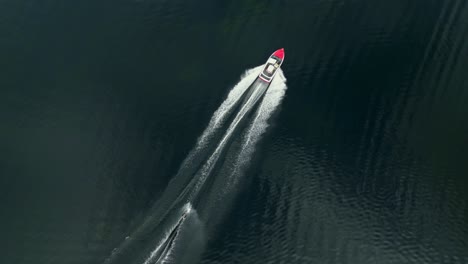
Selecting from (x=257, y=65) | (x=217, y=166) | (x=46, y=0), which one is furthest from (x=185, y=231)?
(x=46, y=0)

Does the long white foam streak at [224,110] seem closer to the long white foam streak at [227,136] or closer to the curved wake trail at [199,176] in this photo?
the curved wake trail at [199,176]

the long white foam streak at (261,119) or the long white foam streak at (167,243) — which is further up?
the long white foam streak at (261,119)

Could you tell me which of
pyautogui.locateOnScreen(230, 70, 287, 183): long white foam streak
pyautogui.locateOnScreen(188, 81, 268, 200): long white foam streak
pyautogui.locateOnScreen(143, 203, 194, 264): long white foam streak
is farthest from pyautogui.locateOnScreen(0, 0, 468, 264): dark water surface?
pyautogui.locateOnScreen(143, 203, 194, 264): long white foam streak

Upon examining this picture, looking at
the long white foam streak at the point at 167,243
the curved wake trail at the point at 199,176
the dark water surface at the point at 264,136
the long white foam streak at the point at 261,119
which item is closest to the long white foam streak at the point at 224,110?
the curved wake trail at the point at 199,176

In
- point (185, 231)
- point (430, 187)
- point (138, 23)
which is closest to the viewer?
point (185, 231)

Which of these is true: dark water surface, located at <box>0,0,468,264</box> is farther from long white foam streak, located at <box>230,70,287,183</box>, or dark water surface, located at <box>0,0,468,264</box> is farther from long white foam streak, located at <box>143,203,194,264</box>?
long white foam streak, located at <box>143,203,194,264</box>

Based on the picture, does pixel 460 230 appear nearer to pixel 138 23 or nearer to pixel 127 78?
pixel 127 78
